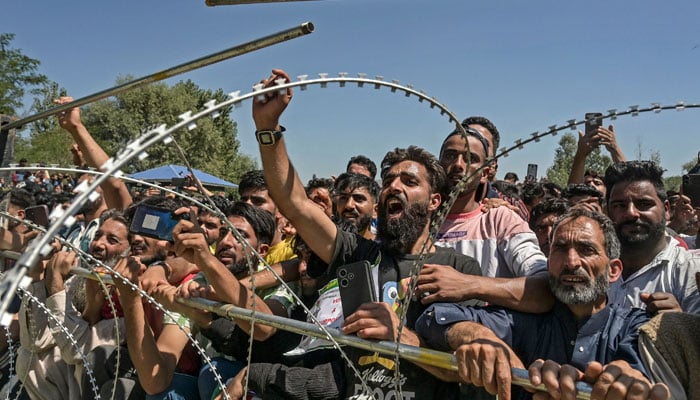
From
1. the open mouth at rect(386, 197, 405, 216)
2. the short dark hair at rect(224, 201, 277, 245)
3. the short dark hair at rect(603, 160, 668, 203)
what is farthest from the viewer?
the short dark hair at rect(224, 201, 277, 245)

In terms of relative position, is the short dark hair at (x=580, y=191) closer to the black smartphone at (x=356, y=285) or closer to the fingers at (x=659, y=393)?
the black smartphone at (x=356, y=285)

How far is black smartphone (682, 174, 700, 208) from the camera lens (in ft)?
10.9

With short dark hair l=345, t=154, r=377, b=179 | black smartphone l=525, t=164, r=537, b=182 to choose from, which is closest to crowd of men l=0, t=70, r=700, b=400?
short dark hair l=345, t=154, r=377, b=179

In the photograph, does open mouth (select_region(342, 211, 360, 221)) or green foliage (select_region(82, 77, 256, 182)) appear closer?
open mouth (select_region(342, 211, 360, 221))

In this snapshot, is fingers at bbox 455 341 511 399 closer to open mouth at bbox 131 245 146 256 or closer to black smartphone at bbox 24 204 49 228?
open mouth at bbox 131 245 146 256

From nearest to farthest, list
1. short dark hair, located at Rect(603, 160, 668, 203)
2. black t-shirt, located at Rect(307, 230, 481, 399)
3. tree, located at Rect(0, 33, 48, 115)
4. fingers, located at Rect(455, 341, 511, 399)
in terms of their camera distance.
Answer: fingers, located at Rect(455, 341, 511, 399)
black t-shirt, located at Rect(307, 230, 481, 399)
short dark hair, located at Rect(603, 160, 668, 203)
tree, located at Rect(0, 33, 48, 115)

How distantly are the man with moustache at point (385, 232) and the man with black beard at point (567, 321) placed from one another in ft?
0.72

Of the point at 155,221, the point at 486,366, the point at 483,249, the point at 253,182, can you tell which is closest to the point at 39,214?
the point at 155,221

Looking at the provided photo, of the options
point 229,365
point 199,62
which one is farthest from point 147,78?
point 229,365

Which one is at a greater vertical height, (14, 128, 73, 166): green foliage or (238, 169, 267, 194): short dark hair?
(14, 128, 73, 166): green foliage

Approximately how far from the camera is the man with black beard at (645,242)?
3.39 metres

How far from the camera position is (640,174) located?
3.93 metres

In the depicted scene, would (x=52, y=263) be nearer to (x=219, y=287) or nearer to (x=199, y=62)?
(x=219, y=287)

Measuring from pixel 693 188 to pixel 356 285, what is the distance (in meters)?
1.94
